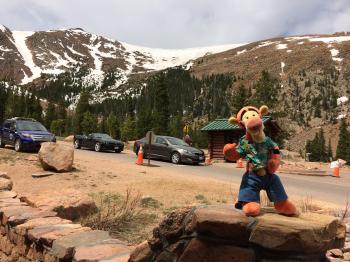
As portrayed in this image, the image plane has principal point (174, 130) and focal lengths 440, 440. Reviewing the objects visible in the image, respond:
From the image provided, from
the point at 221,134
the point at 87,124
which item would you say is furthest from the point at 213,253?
the point at 87,124

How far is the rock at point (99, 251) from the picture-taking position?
14.6 ft

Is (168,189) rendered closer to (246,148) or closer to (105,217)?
(105,217)

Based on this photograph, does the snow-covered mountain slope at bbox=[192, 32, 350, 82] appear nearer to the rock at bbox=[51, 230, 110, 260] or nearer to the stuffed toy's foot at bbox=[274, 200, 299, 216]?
the rock at bbox=[51, 230, 110, 260]

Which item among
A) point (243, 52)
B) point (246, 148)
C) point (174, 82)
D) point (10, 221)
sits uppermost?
point (243, 52)

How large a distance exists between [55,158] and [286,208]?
1137 cm

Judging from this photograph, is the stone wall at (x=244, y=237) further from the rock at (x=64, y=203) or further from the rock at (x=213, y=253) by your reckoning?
the rock at (x=64, y=203)

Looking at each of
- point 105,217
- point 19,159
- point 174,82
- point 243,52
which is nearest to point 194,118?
point 174,82

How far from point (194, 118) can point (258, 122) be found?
12782 cm

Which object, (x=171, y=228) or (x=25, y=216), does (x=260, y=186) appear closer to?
(x=171, y=228)

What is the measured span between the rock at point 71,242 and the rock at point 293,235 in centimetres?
231

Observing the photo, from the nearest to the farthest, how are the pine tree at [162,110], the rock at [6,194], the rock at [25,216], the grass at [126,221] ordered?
the rock at [25,216]
the grass at [126,221]
the rock at [6,194]
the pine tree at [162,110]

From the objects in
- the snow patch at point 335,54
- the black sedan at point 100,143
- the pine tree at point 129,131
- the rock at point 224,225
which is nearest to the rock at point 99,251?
the rock at point 224,225

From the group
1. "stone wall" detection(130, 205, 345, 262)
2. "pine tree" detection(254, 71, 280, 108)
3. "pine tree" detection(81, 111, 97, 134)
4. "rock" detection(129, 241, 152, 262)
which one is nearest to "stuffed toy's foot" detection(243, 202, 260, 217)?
"stone wall" detection(130, 205, 345, 262)

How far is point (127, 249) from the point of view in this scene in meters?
4.70
